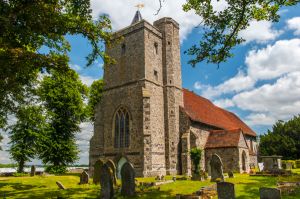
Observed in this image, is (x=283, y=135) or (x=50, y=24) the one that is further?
(x=283, y=135)

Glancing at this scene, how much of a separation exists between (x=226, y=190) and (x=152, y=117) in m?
15.0

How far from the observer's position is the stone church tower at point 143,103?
79.7ft

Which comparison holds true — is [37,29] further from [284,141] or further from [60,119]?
[284,141]

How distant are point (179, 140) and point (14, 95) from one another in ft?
48.7

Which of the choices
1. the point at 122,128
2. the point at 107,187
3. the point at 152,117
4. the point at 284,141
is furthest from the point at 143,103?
the point at 284,141

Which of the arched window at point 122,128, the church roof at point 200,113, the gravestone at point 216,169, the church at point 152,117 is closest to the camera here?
the gravestone at point 216,169

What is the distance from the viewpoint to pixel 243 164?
1087 inches

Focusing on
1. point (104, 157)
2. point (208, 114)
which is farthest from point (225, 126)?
point (104, 157)

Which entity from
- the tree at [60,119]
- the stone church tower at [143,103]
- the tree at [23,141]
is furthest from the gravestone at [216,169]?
the tree at [23,141]

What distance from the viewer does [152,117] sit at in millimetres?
25109

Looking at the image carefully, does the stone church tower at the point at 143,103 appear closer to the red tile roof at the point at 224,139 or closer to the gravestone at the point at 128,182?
the red tile roof at the point at 224,139

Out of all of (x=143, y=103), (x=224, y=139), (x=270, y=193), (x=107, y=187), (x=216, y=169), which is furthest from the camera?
(x=224, y=139)

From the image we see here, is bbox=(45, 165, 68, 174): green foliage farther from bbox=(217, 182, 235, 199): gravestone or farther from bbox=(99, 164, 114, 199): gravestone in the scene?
bbox=(217, 182, 235, 199): gravestone

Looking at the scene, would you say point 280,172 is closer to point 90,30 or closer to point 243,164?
point 243,164
